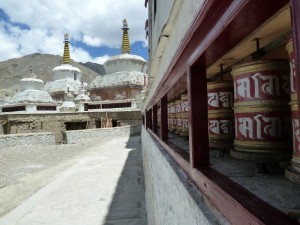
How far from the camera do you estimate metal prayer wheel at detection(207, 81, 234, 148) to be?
2.05m

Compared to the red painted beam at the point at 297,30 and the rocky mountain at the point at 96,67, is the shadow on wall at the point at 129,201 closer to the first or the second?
the red painted beam at the point at 297,30

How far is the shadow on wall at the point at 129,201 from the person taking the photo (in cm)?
520

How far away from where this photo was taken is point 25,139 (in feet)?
60.4

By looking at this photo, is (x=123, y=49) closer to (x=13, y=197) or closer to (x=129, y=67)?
(x=129, y=67)

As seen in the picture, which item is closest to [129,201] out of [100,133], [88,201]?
[88,201]

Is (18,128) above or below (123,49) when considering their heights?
below

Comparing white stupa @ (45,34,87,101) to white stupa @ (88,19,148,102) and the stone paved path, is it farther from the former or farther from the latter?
the stone paved path

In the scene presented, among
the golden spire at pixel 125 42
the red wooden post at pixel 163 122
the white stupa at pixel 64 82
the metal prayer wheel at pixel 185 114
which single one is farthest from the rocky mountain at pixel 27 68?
the metal prayer wheel at pixel 185 114

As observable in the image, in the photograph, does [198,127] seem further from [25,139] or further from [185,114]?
[25,139]

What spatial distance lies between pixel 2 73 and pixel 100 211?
86222 mm

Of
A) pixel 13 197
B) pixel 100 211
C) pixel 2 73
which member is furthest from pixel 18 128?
pixel 2 73

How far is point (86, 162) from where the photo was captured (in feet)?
36.7

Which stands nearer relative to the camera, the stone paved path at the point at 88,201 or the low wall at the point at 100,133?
the stone paved path at the point at 88,201

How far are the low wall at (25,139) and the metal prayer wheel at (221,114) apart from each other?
17.9 metres
